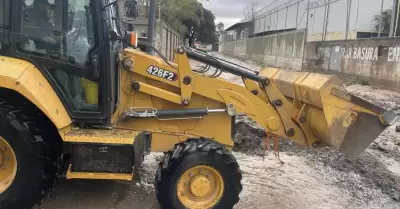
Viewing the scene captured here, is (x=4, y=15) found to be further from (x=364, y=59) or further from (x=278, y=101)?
(x=364, y=59)

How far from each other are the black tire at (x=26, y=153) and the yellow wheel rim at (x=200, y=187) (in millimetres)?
1319

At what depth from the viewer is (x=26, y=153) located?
13.6 feet

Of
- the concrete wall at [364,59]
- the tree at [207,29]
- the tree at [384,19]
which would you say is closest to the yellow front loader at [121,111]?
the concrete wall at [364,59]

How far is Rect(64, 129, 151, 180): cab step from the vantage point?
4.27 metres

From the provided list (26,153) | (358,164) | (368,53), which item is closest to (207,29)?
(368,53)

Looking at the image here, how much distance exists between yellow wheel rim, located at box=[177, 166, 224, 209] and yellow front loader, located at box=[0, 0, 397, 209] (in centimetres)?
1

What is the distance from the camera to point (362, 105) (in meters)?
4.71

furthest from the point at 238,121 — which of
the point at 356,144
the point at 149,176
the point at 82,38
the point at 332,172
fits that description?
the point at 82,38

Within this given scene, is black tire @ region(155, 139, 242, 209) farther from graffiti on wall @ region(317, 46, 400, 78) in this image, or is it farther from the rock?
graffiti on wall @ region(317, 46, 400, 78)

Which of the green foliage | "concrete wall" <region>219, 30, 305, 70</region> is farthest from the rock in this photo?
"concrete wall" <region>219, 30, 305, 70</region>

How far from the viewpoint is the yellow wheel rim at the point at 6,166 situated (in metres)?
4.20

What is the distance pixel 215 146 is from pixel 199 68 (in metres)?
1.11

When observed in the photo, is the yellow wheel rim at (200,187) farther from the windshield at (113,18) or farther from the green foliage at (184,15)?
the green foliage at (184,15)

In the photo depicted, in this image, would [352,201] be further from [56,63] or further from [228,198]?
[56,63]
